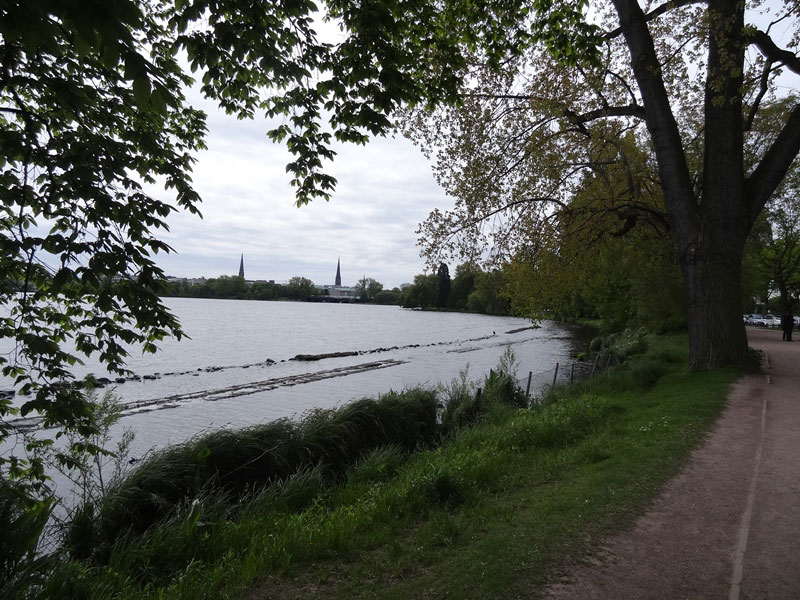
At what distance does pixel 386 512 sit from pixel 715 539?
123 inches

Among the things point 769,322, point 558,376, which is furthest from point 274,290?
point 558,376

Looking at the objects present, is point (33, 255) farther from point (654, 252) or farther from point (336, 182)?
point (654, 252)

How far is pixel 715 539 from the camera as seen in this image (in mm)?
4777

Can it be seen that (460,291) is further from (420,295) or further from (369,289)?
(369,289)

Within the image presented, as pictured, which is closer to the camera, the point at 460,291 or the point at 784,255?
the point at 784,255

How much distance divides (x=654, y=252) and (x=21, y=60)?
25.1 metres

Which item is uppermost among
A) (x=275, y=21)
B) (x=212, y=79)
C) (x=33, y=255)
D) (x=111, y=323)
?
(x=275, y=21)

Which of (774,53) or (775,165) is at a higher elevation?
(774,53)

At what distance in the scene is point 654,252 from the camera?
968 inches

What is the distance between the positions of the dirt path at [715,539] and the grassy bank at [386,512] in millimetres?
247

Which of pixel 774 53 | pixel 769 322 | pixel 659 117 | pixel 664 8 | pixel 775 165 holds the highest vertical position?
pixel 664 8

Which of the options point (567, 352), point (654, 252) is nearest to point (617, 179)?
point (654, 252)

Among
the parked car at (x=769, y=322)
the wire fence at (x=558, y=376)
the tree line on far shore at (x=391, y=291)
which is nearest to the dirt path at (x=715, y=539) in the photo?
the wire fence at (x=558, y=376)

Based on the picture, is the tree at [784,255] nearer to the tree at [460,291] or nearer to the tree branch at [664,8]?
the tree branch at [664,8]
